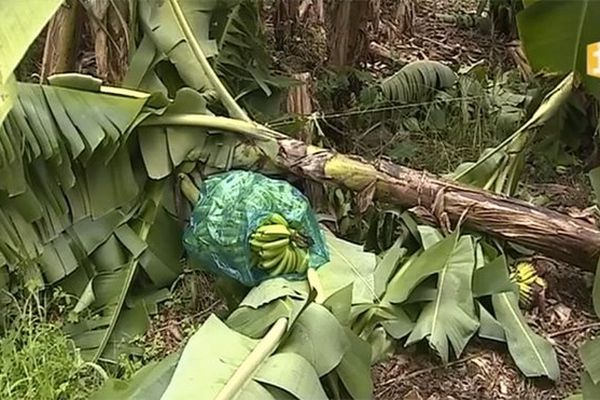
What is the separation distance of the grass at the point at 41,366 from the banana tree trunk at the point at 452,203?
2.39ft

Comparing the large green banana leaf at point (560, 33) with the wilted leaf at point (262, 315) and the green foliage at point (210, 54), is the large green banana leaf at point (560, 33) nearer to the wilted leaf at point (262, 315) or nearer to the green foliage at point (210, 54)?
the wilted leaf at point (262, 315)

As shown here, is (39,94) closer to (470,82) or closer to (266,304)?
→ (266,304)

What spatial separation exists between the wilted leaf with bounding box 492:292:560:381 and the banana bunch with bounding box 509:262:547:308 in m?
0.12

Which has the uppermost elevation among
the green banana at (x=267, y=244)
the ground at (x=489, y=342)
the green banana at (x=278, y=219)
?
the green banana at (x=278, y=219)

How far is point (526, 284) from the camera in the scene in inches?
80.4

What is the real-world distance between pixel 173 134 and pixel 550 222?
3.19ft

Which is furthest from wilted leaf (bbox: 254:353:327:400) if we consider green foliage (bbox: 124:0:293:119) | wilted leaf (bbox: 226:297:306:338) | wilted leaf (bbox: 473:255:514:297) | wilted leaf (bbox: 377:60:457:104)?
wilted leaf (bbox: 377:60:457:104)

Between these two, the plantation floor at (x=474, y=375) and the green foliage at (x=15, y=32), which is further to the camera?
the plantation floor at (x=474, y=375)

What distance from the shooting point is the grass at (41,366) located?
163cm

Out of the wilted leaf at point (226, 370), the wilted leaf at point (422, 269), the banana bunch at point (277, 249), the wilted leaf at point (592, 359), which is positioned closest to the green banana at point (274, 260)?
the banana bunch at point (277, 249)

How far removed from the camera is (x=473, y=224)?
195 centimetres

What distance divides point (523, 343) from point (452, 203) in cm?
38

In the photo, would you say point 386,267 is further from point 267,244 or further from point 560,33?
point 560,33

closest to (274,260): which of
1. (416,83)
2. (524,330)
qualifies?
(524,330)
